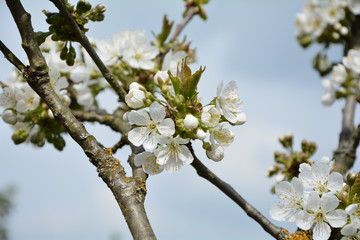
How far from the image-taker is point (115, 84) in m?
2.11

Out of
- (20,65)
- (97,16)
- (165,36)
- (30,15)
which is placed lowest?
(20,65)

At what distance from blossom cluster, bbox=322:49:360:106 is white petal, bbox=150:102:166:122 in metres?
2.15

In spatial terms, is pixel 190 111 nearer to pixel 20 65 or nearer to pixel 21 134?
pixel 20 65

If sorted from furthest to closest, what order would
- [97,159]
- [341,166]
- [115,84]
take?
[341,166] → [115,84] → [97,159]

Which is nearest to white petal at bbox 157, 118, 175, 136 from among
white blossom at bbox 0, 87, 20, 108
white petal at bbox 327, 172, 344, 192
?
white petal at bbox 327, 172, 344, 192

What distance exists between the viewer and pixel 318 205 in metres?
1.92

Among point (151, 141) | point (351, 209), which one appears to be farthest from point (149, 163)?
point (351, 209)

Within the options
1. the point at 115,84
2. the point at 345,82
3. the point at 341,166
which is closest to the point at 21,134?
the point at 115,84

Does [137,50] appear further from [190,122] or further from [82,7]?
[190,122]

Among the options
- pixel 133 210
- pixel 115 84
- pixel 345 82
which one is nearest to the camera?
pixel 133 210

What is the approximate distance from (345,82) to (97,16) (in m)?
2.53

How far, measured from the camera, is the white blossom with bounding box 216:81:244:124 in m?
2.05

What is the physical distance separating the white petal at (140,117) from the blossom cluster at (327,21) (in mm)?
3382

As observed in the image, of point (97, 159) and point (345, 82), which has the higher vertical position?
point (345, 82)
